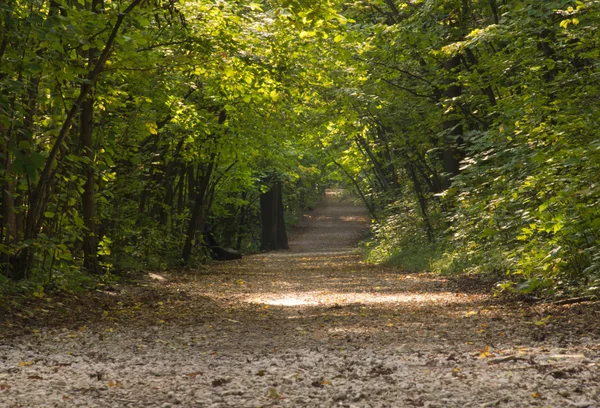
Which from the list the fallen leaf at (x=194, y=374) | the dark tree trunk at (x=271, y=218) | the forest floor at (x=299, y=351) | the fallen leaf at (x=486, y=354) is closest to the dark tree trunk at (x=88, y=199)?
the forest floor at (x=299, y=351)

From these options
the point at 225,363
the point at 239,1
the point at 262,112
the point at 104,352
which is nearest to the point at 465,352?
the point at 225,363

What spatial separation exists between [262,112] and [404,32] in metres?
4.83

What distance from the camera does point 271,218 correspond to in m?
33.0

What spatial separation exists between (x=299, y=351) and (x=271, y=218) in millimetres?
26911

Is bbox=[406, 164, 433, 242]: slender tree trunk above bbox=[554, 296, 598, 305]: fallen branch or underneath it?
above

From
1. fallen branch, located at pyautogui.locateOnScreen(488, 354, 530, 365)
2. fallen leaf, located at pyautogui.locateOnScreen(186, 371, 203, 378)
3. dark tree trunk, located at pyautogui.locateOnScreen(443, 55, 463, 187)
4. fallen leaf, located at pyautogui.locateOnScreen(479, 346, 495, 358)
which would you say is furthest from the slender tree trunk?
fallen leaf, located at pyautogui.locateOnScreen(186, 371, 203, 378)

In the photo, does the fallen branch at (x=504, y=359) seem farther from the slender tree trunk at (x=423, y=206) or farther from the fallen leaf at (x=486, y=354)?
the slender tree trunk at (x=423, y=206)

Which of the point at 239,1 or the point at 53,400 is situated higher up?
the point at 239,1

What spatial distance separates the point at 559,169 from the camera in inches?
332

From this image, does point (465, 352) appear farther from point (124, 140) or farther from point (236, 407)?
point (124, 140)

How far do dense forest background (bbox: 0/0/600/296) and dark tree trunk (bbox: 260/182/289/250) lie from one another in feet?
32.5

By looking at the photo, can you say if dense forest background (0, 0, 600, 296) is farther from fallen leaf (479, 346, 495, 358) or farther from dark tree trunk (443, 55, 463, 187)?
fallen leaf (479, 346, 495, 358)

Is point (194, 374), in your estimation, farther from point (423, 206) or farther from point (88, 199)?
point (423, 206)

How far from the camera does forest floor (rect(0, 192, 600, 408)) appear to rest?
4.27 meters
